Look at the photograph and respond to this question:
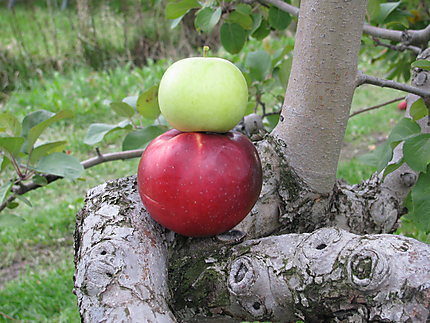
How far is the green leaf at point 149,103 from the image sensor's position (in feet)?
4.74

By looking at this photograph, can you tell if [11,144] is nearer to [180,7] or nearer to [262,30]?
[180,7]

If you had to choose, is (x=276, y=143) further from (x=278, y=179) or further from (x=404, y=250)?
(x=404, y=250)

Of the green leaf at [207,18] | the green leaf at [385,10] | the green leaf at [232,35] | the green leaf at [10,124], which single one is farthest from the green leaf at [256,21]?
the green leaf at [10,124]

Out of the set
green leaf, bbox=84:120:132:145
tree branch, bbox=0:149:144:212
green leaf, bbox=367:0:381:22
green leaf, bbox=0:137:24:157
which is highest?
green leaf, bbox=367:0:381:22

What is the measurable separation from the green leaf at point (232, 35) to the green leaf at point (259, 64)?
0.42 feet

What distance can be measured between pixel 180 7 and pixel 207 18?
10 centimetres

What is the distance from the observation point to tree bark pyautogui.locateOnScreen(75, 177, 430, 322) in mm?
791

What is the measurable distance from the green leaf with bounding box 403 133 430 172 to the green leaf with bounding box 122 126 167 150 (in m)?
0.70

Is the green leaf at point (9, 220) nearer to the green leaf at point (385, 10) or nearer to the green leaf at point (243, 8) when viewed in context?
the green leaf at point (243, 8)

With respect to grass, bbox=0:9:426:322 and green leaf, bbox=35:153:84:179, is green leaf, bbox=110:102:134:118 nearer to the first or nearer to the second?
green leaf, bbox=35:153:84:179

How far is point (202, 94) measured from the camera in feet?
3.07

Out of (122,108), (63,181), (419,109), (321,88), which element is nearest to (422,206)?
(419,109)

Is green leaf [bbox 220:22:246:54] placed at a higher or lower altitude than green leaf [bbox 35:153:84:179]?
higher

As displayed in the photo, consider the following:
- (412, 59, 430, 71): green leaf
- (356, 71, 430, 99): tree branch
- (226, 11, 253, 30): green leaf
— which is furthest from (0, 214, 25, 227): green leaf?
(412, 59, 430, 71): green leaf
